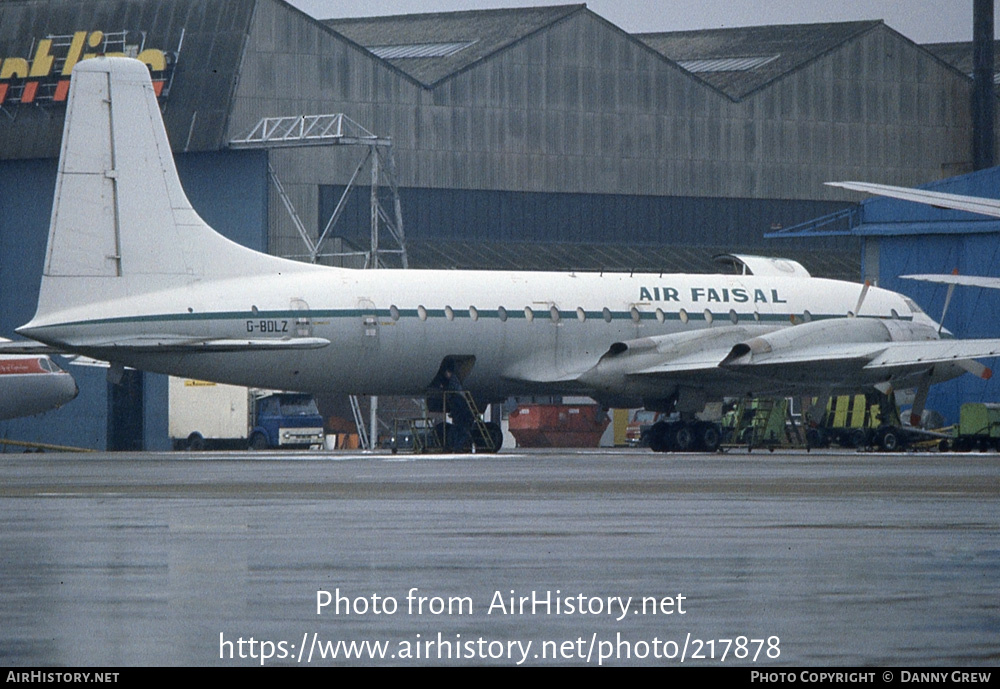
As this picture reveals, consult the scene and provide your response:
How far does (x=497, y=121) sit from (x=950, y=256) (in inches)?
1007

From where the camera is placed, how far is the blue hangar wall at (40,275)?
73.8 meters

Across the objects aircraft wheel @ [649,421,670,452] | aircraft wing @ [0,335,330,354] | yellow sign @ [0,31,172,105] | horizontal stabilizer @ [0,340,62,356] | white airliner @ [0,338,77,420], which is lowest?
aircraft wheel @ [649,421,670,452]

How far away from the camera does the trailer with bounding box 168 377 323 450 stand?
2707 inches

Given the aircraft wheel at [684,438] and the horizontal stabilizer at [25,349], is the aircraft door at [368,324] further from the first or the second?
the aircraft wheel at [684,438]

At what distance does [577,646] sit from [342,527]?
8071 millimetres

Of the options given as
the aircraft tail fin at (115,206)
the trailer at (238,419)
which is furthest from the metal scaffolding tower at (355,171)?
the aircraft tail fin at (115,206)

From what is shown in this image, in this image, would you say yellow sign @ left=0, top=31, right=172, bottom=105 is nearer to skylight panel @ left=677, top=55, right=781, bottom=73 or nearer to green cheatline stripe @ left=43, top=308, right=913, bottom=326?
skylight panel @ left=677, top=55, right=781, bottom=73

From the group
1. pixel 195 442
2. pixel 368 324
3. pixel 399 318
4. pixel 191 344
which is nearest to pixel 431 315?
pixel 399 318

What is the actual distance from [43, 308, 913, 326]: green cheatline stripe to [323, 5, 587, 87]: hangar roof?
37.0 metres

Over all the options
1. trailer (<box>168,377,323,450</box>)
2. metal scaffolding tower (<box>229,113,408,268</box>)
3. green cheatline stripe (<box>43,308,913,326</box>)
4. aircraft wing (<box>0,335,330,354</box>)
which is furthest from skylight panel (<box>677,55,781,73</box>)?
aircraft wing (<box>0,335,330,354</box>)

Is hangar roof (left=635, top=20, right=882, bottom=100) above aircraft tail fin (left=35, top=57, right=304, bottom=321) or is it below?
above

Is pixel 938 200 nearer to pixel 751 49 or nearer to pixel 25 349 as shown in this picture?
pixel 25 349

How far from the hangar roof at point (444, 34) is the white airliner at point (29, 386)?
3072 centimetres

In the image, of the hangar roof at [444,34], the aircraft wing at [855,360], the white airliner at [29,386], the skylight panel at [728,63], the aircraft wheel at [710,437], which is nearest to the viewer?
the aircraft wing at [855,360]
